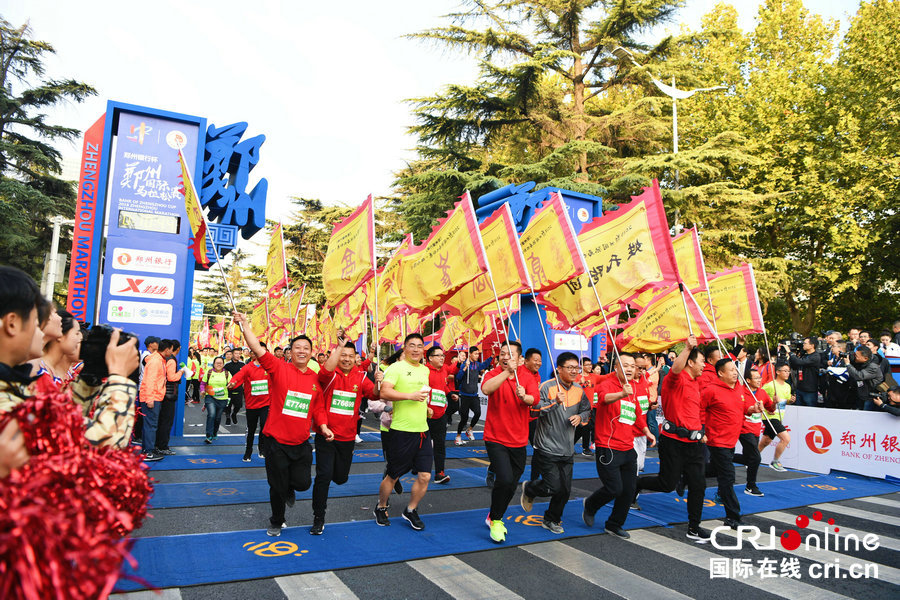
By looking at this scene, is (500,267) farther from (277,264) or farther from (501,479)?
(277,264)

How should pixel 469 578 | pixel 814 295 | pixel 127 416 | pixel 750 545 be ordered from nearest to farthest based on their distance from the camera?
pixel 127 416, pixel 469 578, pixel 750 545, pixel 814 295

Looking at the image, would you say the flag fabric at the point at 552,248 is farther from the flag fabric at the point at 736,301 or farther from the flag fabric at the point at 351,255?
the flag fabric at the point at 736,301

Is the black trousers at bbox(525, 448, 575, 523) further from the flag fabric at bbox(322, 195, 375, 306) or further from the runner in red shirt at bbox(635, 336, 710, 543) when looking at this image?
the flag fabric at bbox(322, 195, 375, 306)

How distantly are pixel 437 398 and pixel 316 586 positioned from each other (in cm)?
358

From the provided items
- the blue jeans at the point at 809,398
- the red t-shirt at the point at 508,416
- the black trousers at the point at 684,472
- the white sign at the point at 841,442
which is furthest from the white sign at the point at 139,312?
the blue jeans at the point at 809,398

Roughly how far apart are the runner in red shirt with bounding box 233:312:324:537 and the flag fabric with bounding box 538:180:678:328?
3524 millimetres

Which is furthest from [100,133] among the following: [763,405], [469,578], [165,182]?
[763,405]

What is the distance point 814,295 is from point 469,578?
2445cm

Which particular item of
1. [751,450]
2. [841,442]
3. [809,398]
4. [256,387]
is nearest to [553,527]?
[751,450]

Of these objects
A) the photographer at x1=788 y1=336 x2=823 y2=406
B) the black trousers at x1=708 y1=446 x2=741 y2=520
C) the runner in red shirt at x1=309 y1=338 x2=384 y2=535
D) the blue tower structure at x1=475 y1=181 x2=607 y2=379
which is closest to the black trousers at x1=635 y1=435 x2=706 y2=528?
the black trousers at x1=708 y1=446 x2=741 y2=520

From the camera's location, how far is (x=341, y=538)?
6035 millimetres

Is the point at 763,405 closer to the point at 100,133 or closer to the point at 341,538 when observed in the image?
the point at 341,538

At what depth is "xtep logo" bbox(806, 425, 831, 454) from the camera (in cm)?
1158

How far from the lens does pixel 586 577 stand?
5.18 m
